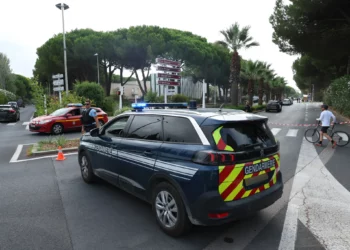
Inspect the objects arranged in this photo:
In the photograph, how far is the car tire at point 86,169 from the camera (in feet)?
17.8

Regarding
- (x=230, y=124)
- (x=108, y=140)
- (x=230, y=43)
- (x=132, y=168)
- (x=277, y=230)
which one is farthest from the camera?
(x=230, y=43)

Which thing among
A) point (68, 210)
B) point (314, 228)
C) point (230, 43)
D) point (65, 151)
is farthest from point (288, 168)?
point (230, 43)

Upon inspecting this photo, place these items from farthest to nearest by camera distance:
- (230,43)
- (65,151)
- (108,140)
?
(230,43) < (65,151) < (108,140)

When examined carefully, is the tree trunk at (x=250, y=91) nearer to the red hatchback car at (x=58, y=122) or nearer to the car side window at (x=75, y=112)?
the car side window at (x=75, y=112)

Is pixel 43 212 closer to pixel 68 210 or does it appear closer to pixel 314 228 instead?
pixel 68 210

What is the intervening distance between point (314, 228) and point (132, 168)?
9.01 feet

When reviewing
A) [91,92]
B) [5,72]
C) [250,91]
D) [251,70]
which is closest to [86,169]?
[91,92]

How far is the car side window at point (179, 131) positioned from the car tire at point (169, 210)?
2.02 feet

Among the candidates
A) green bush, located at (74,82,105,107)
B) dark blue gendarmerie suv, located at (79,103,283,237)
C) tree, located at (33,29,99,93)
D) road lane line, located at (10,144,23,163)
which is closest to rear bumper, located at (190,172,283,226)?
dark blue gendarmerie suv, located at (79,103,283,237)

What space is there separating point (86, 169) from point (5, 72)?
6601cm

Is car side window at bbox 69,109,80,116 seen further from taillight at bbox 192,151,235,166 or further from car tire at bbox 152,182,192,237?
taillight at bbox 192,151,235,166

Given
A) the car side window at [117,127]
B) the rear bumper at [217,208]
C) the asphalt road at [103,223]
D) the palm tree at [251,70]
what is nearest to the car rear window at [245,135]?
the rear bumper at [217,208]

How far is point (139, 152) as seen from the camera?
12.8 ft

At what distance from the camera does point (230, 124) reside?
333 cm
